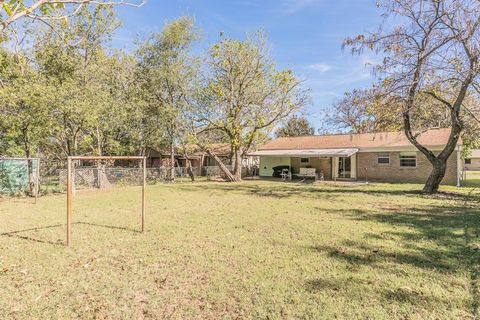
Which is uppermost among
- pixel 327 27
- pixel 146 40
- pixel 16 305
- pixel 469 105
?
pixel 146 40

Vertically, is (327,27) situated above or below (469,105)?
above

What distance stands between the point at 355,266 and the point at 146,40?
23521 mm

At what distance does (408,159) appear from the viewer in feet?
71.2

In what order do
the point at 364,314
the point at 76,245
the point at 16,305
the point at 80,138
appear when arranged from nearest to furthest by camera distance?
1. the point at 364,314
2. the point at 16,305
3. the point at 76,245
4. the point at 80,138

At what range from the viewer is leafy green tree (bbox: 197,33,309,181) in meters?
22.1

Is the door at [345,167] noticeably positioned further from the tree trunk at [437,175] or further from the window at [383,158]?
the tree trunk at [437,175]

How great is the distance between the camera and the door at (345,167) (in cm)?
2448

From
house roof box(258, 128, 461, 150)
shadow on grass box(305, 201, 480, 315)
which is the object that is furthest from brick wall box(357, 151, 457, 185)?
shadow on grass box(305, 201, 480, 315)

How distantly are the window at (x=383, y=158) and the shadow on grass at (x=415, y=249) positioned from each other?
1462 cm

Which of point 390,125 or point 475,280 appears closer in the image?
point 475,280

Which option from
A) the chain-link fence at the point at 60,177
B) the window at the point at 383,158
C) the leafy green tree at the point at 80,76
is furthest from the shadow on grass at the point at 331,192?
the leafy green tree at the point at 80,76

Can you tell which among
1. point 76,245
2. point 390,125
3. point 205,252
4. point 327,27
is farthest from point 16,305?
point 327,27

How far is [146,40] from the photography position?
2311 centimetres

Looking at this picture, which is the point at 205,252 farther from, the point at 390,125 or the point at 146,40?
the point at 146,40
